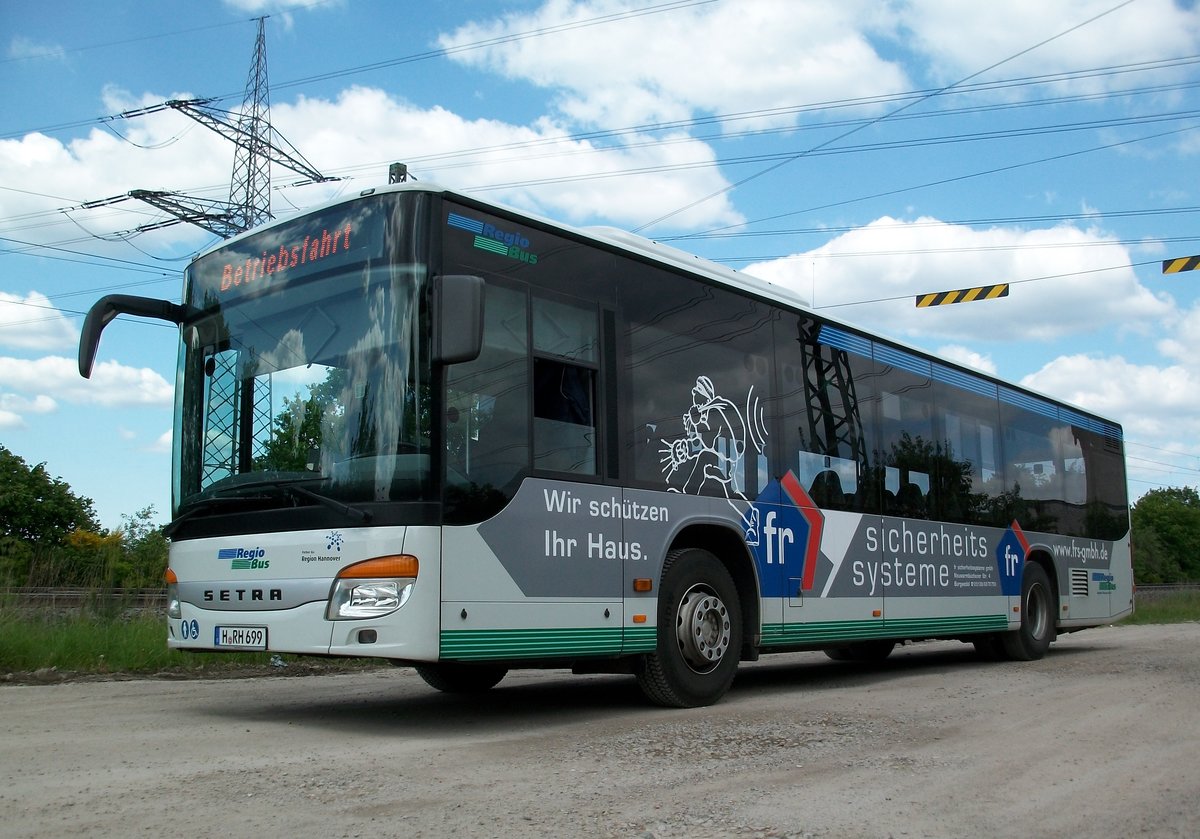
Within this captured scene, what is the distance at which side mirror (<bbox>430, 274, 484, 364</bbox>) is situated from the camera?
20.8 feet

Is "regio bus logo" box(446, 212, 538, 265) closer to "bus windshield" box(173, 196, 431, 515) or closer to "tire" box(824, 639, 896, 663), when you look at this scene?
"bus windshield" box(173, 196, 431, 515)

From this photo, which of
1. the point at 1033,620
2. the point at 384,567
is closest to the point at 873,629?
the point at 1033,620

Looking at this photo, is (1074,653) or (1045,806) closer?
(1045,806)

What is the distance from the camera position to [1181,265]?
49.3 ft

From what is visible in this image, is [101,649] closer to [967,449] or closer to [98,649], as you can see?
[98,649]

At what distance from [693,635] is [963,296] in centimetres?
1054

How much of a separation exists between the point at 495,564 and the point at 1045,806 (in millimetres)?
3261

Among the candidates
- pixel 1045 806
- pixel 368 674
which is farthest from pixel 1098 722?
pixel 368 674

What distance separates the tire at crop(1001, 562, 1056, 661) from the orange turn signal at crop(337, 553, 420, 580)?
365 inches

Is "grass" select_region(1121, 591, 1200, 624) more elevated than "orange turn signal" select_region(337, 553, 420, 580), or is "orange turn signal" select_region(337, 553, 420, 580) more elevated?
"orange turn signal" select_region(337, 553, 420, 580)

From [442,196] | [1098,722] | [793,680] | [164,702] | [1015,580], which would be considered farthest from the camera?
[1015,580]

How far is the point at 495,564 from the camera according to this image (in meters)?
6.73

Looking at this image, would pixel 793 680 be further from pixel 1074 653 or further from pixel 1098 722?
pixel 1074 653

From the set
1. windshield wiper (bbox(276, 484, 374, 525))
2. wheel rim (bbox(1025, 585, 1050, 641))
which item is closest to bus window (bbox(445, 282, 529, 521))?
windshield wiper (bbox(276, 484, 374, 525))
